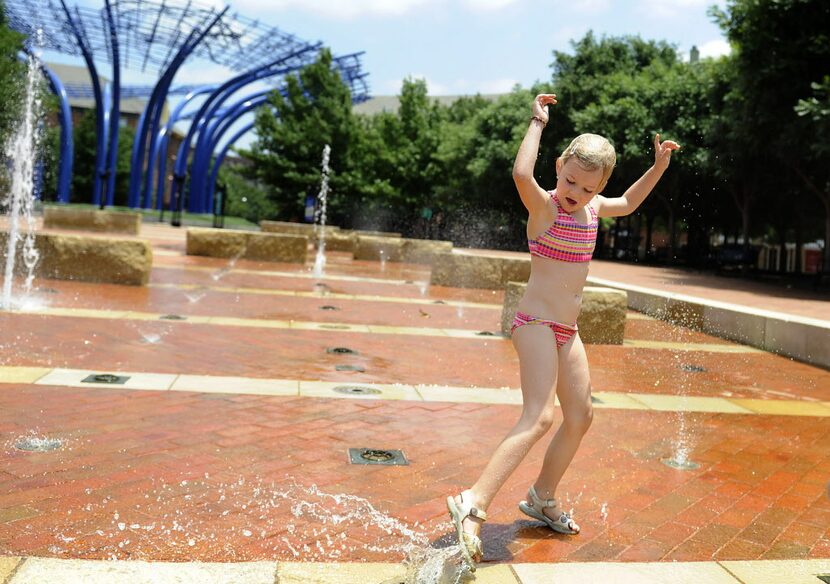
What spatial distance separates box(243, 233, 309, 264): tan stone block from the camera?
18.6m

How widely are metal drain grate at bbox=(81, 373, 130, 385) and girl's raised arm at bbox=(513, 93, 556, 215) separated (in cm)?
362

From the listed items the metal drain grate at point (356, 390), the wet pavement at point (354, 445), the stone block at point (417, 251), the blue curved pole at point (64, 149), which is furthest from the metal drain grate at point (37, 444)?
the blue curved pole at point (64, 149)

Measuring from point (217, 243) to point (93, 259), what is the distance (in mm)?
7532

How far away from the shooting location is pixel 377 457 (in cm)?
421

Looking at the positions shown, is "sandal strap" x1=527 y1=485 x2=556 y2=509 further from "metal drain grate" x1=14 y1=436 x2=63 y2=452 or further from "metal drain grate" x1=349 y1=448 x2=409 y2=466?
"metal drain grate" x1=14 y1=436 x2=63 y2=452

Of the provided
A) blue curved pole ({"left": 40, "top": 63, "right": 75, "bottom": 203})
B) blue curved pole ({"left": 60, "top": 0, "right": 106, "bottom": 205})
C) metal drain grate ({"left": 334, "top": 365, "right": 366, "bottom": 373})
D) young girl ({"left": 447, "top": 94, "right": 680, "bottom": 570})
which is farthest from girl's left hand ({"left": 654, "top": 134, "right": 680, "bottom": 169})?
blue curved pole ({"left": 40, "top": 63, "right": 75, "bottom": 203})

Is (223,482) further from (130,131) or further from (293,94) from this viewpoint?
(130,131)

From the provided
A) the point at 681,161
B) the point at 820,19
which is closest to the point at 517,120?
the point at 681,161

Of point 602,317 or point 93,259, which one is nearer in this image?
point 602,317

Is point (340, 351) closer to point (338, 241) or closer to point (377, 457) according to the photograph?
point (377, 457)

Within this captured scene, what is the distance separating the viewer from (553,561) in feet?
9.89

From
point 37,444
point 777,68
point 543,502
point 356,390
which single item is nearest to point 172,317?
point 356,390

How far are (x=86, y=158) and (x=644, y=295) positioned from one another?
63282 mm

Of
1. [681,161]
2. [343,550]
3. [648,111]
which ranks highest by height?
[648,111]
